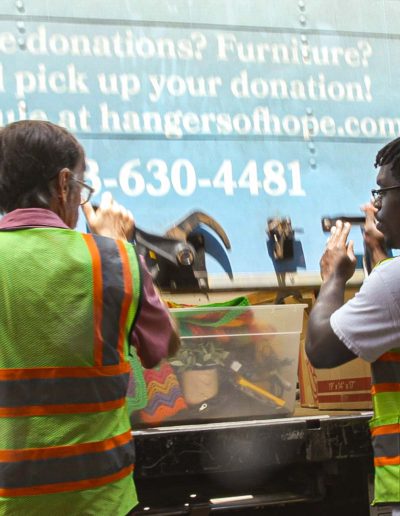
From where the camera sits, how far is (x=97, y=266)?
176cm

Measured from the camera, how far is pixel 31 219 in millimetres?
1798

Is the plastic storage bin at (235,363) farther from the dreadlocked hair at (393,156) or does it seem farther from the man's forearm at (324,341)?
the dreadlocked hair at (393,156)

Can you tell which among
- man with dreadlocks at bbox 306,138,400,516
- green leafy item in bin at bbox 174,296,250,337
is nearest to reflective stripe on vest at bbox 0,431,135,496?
man with dreadlocks at bbox 306,138,400,516

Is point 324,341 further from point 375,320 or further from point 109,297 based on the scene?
point 109,297

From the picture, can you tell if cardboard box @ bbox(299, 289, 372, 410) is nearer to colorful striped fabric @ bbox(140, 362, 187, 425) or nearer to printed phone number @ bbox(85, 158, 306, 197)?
colorful striped fabric @ bbox(140, 362, 187, 425)

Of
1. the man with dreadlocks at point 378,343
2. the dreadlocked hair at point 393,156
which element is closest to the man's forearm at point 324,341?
the man with dreadlocks at point 378,343

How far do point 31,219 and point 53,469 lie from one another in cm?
48

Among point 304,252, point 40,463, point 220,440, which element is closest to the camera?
point 40,463

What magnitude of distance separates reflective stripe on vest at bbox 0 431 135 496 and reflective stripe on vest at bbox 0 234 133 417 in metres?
0.07

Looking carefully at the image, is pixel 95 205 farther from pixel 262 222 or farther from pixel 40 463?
pixel 40 463

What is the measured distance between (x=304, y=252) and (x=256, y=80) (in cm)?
54

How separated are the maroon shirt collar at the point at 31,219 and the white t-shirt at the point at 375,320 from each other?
2.02 feet

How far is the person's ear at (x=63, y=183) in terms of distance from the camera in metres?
1.85

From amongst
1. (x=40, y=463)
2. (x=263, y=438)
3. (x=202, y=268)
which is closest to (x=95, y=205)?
(x=202, y=268)
